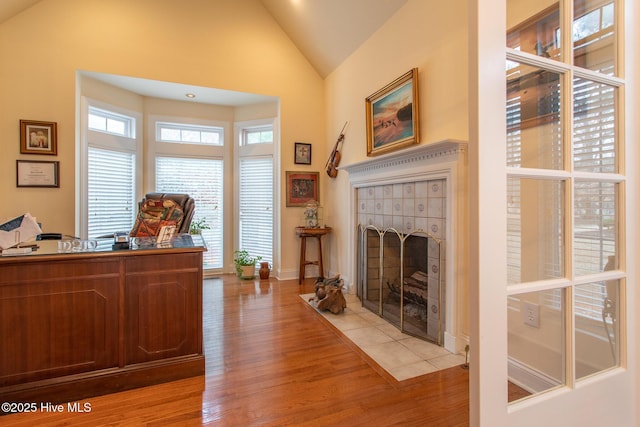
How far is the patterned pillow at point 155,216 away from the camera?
3277 millimetres

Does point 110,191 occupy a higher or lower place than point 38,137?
lower

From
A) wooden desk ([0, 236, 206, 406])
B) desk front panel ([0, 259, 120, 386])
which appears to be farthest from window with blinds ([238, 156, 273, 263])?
desk front panel ([0, 259, 120, 386])

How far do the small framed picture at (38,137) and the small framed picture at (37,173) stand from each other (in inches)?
5.0

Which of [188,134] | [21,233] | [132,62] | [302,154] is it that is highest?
[132,62]

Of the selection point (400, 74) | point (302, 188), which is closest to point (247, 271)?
point (302, 188)

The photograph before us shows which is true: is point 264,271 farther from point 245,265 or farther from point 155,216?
point 155,216

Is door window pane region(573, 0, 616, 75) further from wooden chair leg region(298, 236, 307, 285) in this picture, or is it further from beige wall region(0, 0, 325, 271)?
beige wall region(0, 0, 325, 271)

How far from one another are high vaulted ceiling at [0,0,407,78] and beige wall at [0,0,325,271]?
0.15 metres

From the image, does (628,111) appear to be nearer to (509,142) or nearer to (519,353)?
(509,142)

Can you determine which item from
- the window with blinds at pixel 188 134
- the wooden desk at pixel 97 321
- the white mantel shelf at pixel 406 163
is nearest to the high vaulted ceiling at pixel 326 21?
the white mantel shelf at pixel 406 163

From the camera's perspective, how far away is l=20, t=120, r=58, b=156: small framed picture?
334cm

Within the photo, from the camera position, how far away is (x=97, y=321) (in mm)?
1785

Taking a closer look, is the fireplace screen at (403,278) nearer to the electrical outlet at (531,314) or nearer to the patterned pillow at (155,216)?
the electrical outlet at (531,314)

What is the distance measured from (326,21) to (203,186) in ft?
9.79
